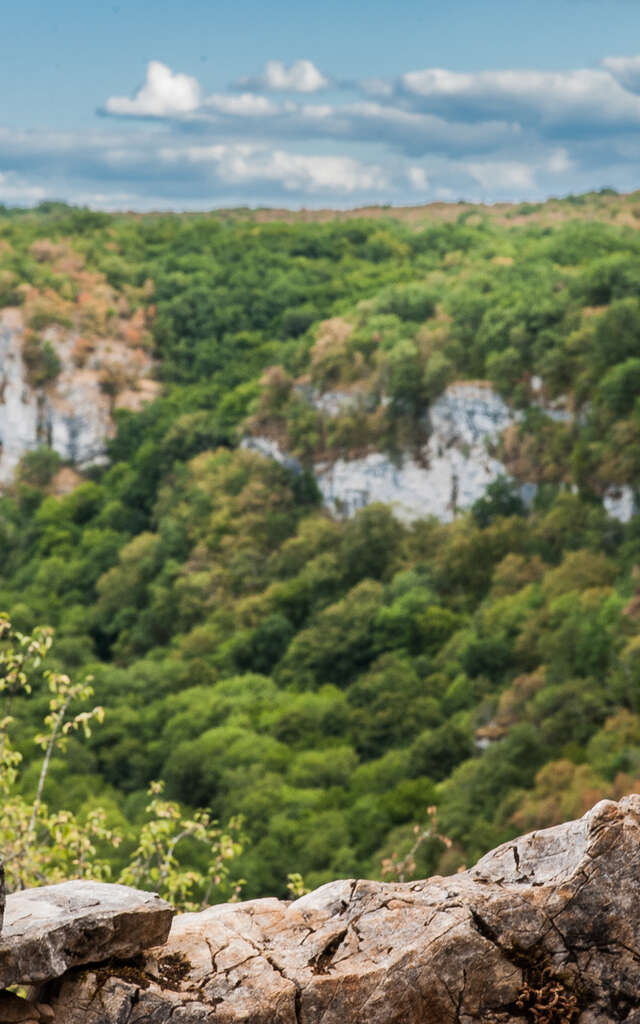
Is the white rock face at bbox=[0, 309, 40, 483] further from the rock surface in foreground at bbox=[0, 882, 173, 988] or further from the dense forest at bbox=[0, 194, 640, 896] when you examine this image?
the rock surface in foreground at bbox=[0, 882, 173, 988]

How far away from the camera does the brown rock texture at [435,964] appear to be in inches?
253

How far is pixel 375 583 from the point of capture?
209 ft

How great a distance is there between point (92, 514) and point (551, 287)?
37.9 meters

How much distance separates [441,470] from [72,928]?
201ft

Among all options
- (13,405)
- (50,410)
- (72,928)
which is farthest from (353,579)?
(72,928)

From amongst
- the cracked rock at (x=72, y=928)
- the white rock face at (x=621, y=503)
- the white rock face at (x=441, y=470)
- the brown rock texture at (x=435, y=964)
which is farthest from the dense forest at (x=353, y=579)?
the cracked rock at (x=72, y=928)

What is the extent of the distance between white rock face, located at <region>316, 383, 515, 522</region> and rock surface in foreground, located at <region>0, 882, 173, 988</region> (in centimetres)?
5640

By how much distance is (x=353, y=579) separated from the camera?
218ft

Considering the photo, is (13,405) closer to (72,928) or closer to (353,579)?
(353,579)

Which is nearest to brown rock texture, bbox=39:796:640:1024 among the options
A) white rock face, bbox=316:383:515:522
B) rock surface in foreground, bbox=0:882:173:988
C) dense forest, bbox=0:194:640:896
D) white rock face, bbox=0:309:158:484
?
rock surface in foreground, bbox=0:882:173:988

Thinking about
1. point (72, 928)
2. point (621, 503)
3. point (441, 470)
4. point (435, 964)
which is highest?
point (72, 928)

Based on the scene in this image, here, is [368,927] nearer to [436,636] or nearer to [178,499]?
[436,636]

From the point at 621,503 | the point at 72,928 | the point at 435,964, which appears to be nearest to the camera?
the point at 72,928

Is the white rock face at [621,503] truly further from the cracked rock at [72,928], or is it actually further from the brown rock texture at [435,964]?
the cracked rock at [72,928]
